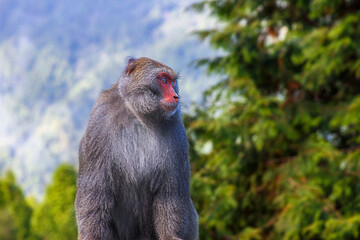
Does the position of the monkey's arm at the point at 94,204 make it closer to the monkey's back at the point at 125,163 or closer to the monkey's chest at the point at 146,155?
the monkey's back at the point at 125,163

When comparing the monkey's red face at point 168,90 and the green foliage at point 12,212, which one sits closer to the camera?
the monkey's red face at point 168,90

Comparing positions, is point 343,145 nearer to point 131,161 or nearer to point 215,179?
point 215,179

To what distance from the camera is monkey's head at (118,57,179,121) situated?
301cm

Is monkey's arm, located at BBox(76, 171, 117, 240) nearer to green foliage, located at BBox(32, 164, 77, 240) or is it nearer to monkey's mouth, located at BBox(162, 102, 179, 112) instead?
monkey's mouth, located at BBox(162, 102, 179, 112)

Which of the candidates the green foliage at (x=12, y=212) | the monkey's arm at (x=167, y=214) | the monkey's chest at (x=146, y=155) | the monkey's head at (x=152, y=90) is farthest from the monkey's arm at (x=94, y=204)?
the green foliage at (x=12, y=212)

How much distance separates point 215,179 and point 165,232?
626 cm

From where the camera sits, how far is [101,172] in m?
3.05

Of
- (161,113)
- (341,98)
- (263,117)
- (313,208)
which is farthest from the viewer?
(341,98)

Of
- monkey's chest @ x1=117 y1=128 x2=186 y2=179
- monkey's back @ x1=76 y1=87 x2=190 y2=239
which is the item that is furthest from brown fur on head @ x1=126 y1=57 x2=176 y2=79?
monkey's chest @ x1=117 y1=128 x2=186 y2=179

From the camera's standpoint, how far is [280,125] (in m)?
8.69

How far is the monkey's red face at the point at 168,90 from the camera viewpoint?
9.72 feet

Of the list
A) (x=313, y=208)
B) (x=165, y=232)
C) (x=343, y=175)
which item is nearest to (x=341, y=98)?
(x=343, y=175)

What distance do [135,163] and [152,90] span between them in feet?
1.57

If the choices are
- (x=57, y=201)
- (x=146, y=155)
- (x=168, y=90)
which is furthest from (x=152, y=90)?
(x=57, y=201)
